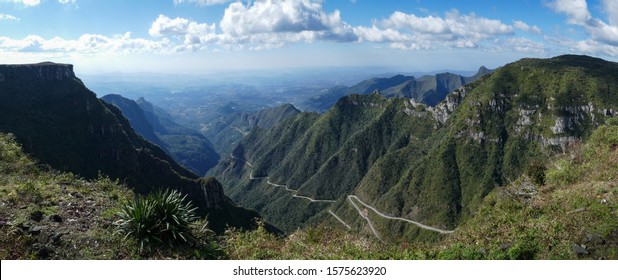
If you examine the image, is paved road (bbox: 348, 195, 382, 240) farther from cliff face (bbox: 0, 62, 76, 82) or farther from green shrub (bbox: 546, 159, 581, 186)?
cliff face (bbox: 0, 62, 76, 82)

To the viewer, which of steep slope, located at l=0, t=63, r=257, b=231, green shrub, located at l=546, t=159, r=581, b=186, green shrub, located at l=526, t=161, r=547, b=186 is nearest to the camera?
green shrub, located at l=546, t=159, r=581, b=186

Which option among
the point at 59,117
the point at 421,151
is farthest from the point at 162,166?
the point at 421,151

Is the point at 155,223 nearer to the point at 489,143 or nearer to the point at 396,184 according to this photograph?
the point at 396,184

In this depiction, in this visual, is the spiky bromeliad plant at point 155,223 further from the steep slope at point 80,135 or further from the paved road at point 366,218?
the paved road at point 366,218

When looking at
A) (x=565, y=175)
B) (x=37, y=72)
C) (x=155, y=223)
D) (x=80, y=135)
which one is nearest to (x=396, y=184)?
(x=80, y=135)

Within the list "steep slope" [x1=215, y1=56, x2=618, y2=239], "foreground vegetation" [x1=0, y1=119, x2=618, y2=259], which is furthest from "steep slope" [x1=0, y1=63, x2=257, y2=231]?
"foreground vegetation" [x1=0, y1=119, x2=618, y2=259]

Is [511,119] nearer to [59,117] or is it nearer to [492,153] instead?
[492,153]

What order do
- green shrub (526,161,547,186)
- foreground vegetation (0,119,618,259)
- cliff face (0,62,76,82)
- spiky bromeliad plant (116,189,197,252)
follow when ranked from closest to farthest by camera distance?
1. foreground vegetation (0,119,618,259)
2. spiky bromeliad plant (116,189,197,252)
3. green shrub (526,161,547,186)
4. cliff face (0,62,76,82)

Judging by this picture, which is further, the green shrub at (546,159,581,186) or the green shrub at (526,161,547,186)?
the green shrub at (526,161,547,186)

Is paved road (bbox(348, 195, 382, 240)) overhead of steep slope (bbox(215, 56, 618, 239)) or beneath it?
beneath
